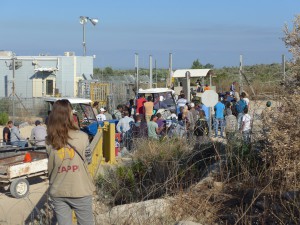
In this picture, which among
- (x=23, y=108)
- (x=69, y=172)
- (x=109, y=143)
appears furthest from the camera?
(x=23, y=108)

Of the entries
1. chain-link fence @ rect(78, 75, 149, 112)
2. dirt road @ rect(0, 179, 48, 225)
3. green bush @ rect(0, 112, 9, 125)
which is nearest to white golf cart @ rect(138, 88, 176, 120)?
chain-link fence @ rect(78, 75, 149, 112)

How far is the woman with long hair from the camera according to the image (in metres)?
5.20

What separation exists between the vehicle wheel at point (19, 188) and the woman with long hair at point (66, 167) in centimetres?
647

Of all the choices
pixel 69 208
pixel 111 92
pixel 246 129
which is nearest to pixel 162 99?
pixel 111 92

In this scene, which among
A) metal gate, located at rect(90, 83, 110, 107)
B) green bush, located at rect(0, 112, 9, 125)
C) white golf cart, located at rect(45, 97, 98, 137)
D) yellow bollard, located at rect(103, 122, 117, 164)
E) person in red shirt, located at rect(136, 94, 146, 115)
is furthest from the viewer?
metal gate, located at rect(90, 83, 110, 107)

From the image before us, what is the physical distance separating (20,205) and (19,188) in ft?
5.14

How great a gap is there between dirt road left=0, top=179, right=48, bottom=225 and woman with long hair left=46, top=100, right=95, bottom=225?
1.97m

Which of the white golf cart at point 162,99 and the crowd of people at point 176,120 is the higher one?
the white golf cart at point 162,99

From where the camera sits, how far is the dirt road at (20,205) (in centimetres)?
834

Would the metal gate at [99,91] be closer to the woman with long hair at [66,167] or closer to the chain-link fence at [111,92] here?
the chain-link fence at [111,92]

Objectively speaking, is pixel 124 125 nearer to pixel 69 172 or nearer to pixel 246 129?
pixel 246 129

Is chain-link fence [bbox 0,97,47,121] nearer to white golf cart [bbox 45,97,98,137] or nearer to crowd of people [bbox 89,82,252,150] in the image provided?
crowd of people [bbox 89,82,252,150]

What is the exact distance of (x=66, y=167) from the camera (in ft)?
17.1

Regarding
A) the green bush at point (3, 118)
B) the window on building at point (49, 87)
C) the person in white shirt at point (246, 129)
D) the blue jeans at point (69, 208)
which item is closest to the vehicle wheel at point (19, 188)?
the person in white shirt at point (246, 129)
